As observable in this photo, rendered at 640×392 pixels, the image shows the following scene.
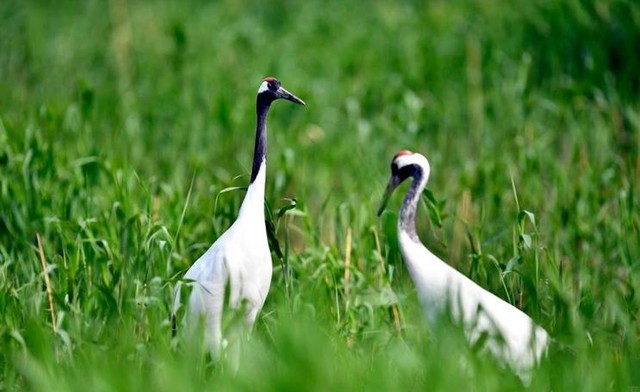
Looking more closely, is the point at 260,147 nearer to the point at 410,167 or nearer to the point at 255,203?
the point at 255,203

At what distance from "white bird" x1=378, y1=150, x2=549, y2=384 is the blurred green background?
0.11 metres

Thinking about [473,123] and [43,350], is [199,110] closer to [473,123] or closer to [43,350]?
[473,123]

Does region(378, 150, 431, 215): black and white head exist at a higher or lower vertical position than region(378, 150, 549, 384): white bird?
higher

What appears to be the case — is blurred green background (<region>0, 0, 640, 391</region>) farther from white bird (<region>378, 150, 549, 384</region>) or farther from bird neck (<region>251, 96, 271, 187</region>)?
bird neck (<region>251, 96, 271, 187</region>)

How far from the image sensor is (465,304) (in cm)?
451

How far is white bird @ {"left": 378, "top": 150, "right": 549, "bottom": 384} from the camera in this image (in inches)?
162

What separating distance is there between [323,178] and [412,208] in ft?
7.90

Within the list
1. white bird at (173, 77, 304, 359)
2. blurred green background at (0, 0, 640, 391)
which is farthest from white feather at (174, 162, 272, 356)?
blurred green background at (0, 0, 640, 391)

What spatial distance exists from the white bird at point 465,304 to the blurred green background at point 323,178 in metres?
0.11

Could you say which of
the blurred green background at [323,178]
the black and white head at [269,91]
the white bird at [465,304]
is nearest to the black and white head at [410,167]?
the white bird at [465,304]

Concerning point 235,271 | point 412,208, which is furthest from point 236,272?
point 412,208

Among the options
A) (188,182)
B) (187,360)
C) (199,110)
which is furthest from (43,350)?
(199,110)

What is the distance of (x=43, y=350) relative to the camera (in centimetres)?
384

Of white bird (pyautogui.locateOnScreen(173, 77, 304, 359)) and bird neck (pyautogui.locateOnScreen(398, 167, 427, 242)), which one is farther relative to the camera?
bird neck (pyautogui.locateOnScreen(398, 167, 427, 242))
